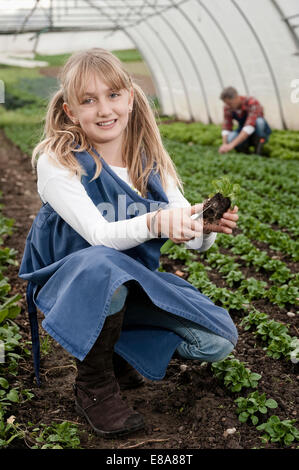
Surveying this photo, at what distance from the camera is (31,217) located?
20.4 feet

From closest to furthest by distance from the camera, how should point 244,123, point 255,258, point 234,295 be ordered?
point 234,295 < point 255,258 < point 244,123

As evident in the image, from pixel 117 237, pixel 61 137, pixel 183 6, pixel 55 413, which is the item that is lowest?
pixel 55 413

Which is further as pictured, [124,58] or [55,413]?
[124,58]

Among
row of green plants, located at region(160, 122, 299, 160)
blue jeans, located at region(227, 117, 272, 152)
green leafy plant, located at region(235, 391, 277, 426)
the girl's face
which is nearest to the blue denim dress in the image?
the girl's face

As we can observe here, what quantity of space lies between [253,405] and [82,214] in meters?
1.16

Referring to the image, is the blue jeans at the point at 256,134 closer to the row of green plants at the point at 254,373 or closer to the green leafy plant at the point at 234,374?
the row of green plants at the point at 254,373

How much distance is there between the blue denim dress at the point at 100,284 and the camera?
2166mm

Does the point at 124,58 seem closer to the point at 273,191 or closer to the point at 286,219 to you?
the point at 273,191

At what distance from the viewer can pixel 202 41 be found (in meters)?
13.8

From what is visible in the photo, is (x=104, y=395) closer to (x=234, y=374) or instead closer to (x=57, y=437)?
(x=57, y=437)

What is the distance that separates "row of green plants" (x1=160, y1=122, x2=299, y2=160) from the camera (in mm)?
10086

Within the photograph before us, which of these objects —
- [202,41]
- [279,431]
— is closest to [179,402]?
[279,431]
